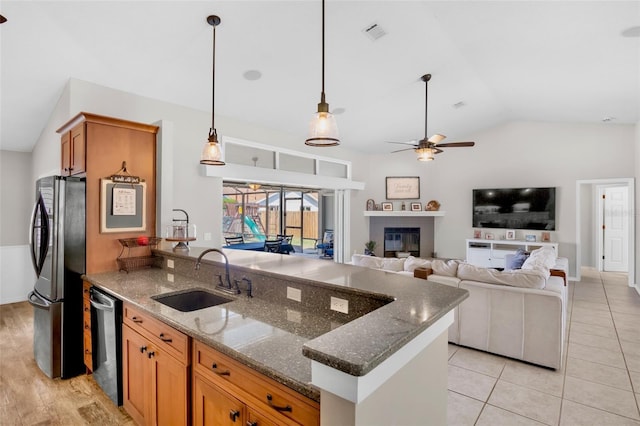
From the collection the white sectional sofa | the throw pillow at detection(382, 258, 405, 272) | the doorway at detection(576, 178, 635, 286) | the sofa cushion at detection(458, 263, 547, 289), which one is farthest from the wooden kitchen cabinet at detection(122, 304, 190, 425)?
the doorway at detection(576, 178, 635, 286)

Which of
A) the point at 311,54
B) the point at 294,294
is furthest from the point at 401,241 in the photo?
the point at 294,294

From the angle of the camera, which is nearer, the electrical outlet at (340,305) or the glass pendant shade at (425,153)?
the electrical outlet at (340,305)

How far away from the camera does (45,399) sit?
2.58 metres

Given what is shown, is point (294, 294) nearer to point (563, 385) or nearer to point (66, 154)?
point (563, 385)

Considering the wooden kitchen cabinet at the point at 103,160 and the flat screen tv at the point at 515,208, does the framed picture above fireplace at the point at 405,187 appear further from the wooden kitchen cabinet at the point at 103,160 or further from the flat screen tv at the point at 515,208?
the wooden kitchen cabinet at the point at 103,160

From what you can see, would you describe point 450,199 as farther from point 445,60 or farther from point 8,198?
point 8,198

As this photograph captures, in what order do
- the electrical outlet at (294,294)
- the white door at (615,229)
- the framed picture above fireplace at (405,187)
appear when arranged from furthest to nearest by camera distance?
the framed picture above fireplace at (405,187), the white door at (615,229), the electrical outlet at (294,294)

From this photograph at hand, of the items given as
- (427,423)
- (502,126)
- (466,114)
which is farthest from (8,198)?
(502,126)

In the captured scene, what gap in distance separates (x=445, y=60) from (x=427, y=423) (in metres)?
4.59

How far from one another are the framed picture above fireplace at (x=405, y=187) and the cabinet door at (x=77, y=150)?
6.91 meters

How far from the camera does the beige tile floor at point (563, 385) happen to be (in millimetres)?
2328

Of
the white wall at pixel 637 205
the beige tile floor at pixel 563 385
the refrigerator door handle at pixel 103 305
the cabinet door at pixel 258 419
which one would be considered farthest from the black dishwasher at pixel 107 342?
the white wall at pixel 637 205

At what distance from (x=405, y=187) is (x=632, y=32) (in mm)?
5492

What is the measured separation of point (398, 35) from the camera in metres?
3.95
